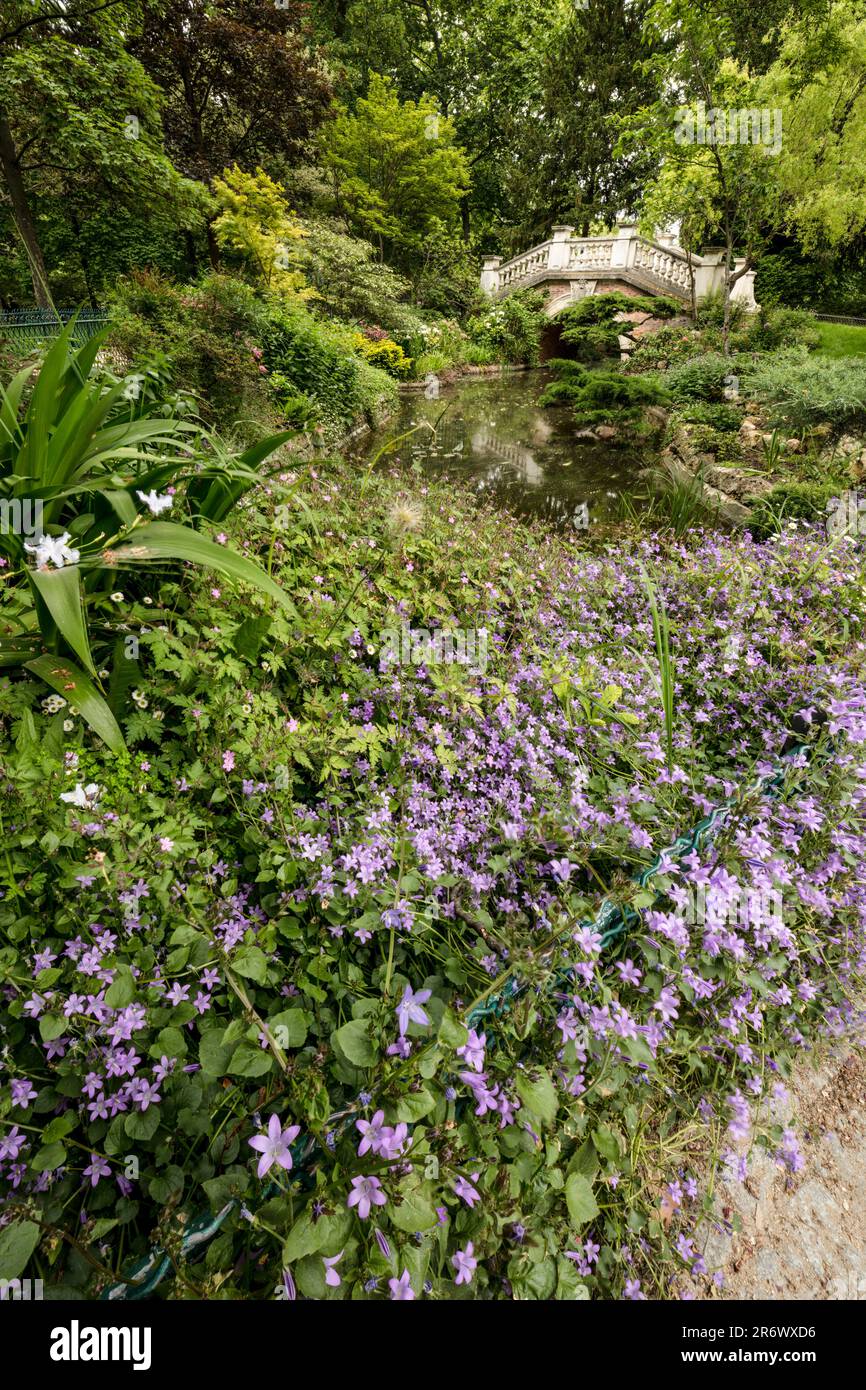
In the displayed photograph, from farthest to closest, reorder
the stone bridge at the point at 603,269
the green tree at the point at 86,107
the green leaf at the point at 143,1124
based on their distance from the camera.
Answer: the stone bridge at the point at 603,269 → the green tree at the point at 86,107 → the green leaf at the point at 143,1124

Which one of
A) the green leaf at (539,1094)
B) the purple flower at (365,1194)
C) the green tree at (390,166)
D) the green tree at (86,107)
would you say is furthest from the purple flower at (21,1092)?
the green tree at (390,166)

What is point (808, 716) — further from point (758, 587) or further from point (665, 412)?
point (665, 412)

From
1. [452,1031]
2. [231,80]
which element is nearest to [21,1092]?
[452,1031]

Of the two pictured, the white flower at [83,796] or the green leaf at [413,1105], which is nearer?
the green leaf at [413,1105]

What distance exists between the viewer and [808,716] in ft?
6.41

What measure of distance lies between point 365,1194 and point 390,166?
21.7m

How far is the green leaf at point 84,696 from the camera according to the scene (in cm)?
145

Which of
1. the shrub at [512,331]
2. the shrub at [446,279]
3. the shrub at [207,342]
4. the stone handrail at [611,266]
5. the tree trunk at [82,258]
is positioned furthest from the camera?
the shrub at [446,279]

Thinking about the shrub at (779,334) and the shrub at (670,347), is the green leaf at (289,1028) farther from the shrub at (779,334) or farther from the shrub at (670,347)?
the shrub at (779,334)

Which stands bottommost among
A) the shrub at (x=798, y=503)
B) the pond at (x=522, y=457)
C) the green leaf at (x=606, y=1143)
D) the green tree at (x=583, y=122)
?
the green leaf at (x=606, y=1143)

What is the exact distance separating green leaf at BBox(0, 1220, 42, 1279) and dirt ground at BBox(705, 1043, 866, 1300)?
1.34 meters

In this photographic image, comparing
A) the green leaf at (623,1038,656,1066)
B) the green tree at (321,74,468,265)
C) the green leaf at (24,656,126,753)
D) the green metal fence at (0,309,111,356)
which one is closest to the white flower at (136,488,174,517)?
the green leaf at (24,656,126,753)

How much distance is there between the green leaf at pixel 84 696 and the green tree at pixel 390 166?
18564 mm

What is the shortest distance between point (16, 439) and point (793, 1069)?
10.5 feet
